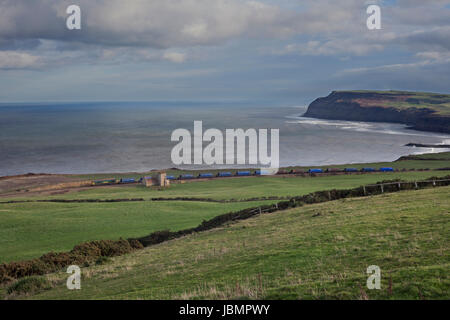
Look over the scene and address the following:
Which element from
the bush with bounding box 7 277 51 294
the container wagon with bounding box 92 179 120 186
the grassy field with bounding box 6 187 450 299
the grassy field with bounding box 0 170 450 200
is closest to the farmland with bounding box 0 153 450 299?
the grassy field with bounding box 6 187 450 299

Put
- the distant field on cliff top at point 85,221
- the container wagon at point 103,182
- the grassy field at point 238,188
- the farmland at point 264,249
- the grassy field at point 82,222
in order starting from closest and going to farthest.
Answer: the farmland at point 264,249
the grassy field at point 82,222
the distant field on cliff top at point 85,221
the grassy field at point 238,188
the container wagon at point 103,182

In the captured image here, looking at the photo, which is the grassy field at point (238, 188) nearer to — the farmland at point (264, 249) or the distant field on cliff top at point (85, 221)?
the distant field on cliff top at point (85, 221)

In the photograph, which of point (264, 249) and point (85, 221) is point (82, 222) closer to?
point (85, 221)

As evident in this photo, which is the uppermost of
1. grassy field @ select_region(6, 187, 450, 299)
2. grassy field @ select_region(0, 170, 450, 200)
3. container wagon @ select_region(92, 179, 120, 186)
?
grassy field @ select_region(6, 187, 450, 299)

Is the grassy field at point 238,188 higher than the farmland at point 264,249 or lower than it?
lower

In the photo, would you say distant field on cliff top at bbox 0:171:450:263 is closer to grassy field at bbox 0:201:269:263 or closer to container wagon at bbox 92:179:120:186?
grassy field at bbox 0:201:269:263

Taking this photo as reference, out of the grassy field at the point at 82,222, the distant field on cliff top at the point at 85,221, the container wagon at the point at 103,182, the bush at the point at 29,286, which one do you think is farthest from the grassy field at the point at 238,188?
the bush at the point at 29,286

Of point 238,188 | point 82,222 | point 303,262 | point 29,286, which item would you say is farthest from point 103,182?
point 303,262

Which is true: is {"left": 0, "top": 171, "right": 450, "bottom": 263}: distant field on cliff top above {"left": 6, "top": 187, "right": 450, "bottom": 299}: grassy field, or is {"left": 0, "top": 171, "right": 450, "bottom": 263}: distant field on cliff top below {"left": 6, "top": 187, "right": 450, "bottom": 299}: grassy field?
below

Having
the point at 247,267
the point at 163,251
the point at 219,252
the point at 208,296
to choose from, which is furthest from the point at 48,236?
the point at 208,296
